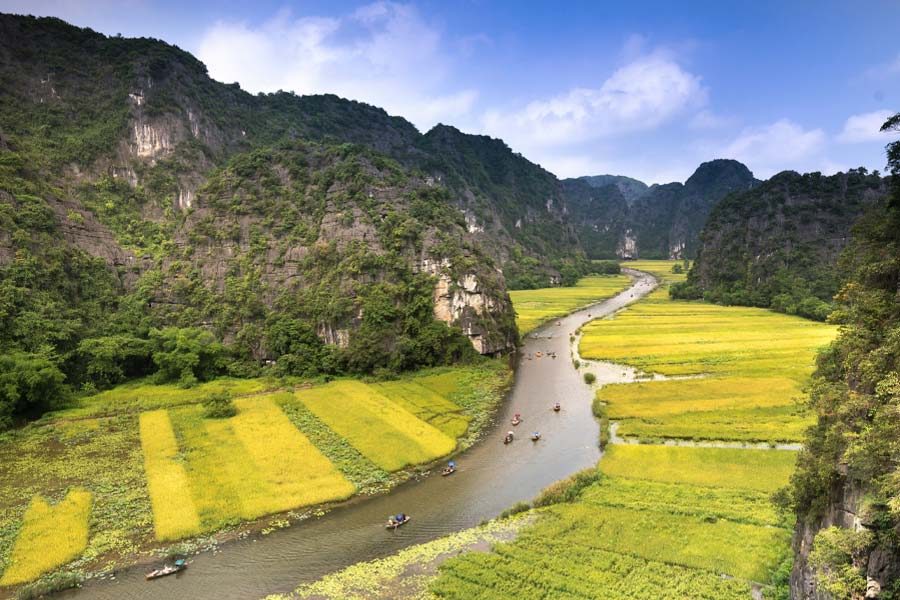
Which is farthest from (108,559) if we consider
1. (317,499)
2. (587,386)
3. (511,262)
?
(511,262)

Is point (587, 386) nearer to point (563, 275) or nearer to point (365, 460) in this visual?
point (365, 460)

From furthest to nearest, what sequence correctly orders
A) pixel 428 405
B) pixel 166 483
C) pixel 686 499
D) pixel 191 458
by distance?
pixel 428 405 → pixel 191 458 → pixel 166 483 → pixel 686 499

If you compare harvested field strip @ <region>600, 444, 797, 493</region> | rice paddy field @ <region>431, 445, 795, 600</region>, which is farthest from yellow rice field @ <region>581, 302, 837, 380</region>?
rice paddy field @ <region>431, 445, 795, 600</region>

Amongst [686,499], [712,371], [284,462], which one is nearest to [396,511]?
[284,462]

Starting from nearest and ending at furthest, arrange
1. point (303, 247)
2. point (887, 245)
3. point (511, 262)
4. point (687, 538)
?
point (887, 245), point (687, 538), point (303, 247), point (511, 262)

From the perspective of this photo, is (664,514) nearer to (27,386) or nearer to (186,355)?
(186,355)
